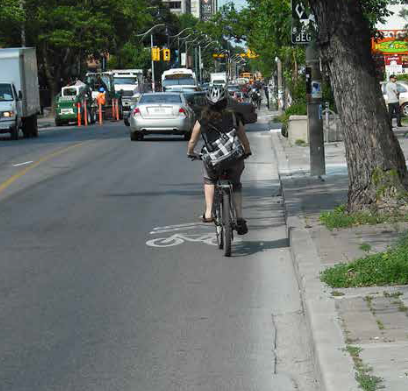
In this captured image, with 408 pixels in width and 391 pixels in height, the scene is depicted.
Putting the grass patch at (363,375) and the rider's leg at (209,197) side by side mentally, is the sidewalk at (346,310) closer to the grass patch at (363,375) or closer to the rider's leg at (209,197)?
the grass patch at (363,375)

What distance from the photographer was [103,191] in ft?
60.5

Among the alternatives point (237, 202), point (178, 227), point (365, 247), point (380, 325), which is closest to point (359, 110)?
point (237, 202)

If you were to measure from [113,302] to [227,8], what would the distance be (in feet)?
217

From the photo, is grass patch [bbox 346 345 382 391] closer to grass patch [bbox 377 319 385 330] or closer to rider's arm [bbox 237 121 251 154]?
grass patch [bbox 377 319 385 330]

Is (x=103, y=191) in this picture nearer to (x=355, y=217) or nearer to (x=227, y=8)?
(x=355, y=217)

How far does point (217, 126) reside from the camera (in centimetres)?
1127

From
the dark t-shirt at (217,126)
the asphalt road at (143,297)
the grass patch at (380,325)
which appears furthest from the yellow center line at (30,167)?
the grass patch at (380,325)

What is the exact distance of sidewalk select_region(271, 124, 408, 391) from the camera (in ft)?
18.8

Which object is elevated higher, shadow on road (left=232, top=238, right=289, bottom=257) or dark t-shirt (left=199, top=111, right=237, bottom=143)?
dark t-shirt (left=199, top=111, right=237, bottom=143)

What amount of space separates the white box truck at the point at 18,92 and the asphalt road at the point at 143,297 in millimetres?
19107

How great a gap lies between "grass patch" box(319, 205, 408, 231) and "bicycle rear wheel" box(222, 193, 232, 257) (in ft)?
3.76

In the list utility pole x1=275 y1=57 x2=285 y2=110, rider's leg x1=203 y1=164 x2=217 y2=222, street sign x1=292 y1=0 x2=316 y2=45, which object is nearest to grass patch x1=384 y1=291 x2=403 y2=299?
rider's leg x1=203 y1=164 x2=217 y2=222

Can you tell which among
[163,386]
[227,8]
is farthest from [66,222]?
[227,8]

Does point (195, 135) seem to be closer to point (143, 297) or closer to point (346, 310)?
point (143, 297)
